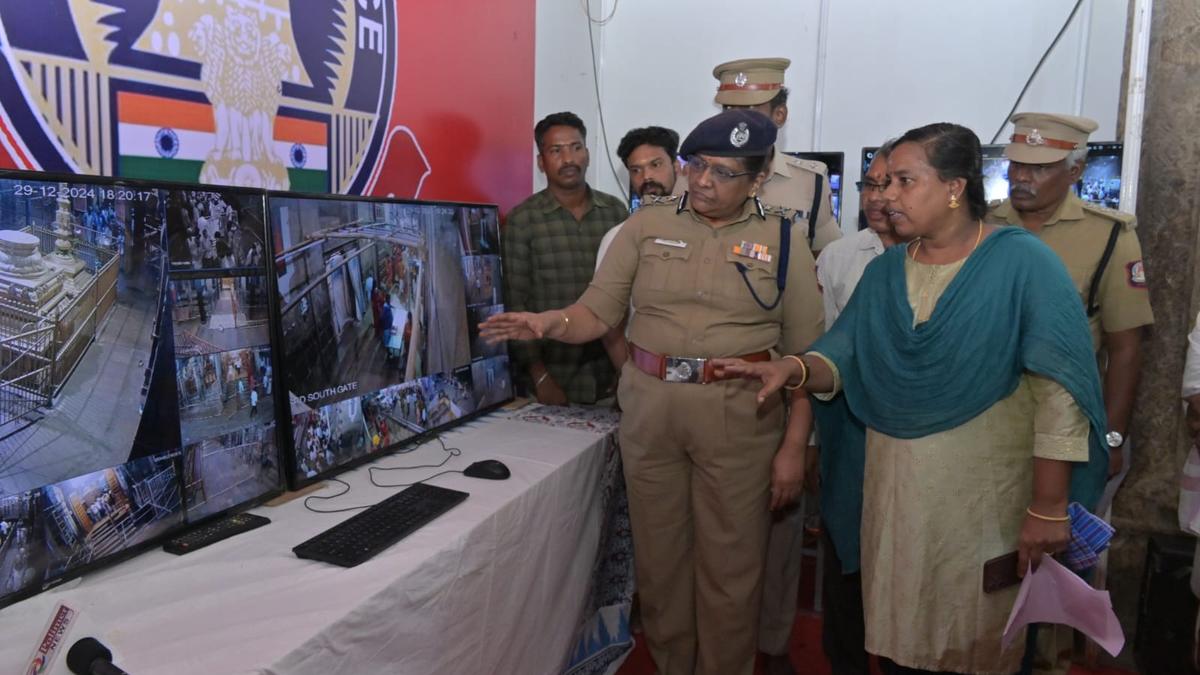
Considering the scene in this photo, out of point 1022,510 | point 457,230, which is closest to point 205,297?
point 457,230

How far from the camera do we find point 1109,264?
2303 millimetres

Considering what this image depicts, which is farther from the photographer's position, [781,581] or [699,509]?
[781,581]

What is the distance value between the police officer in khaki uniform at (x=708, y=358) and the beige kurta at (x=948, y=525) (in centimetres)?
38

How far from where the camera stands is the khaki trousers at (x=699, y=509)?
2.09 metres

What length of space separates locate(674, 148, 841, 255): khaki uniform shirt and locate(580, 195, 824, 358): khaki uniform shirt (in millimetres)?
444

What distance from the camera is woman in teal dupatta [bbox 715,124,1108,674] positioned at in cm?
160

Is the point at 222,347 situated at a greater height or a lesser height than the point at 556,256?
lesser

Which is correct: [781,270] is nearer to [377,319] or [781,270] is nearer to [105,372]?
[377,319]

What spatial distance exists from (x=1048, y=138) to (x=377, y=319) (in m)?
2.00

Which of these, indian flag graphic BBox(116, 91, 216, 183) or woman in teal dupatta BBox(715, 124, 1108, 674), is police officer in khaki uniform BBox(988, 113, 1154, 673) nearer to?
woman in teal dupatta BBox(715, 124, 1108, 674)

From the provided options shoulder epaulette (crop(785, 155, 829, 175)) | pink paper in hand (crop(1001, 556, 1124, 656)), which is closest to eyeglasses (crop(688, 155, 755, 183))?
shoulder epaulette (crop(785, 155, 829, 175))

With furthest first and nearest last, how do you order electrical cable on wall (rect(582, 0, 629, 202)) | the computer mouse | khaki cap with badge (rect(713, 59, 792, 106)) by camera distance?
electrical cable on wall (rect(582, 0, 629, 202)) → khaki cap with badge (rect(713, 59, 792, 106)) → the computer mouse

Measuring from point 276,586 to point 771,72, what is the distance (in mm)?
2327

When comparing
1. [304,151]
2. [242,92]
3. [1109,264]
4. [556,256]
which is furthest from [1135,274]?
[242,92]
